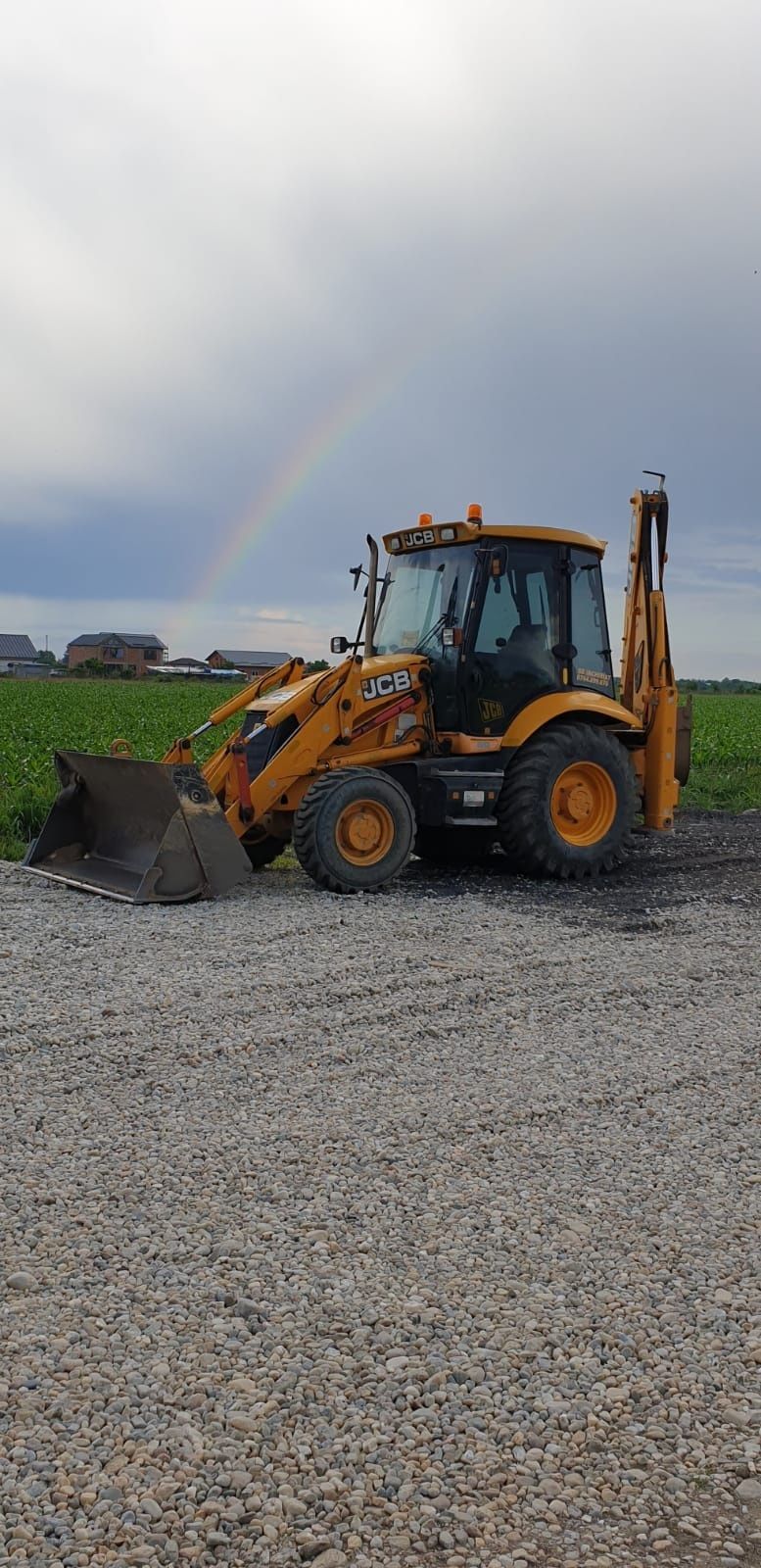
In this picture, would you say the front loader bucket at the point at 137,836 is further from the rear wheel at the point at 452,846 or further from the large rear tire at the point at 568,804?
the rear wheel at the point at 452,846

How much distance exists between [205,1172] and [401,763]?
5.88 meters

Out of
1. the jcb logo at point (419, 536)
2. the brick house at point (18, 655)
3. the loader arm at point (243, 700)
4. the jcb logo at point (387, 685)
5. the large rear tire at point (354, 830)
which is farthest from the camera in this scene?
the brick house at point (18, 655)

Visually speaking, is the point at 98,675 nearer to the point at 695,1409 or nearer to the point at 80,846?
the point at 80,846

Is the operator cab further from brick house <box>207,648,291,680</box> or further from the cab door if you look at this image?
brick house <box>207,648,291,680</box>

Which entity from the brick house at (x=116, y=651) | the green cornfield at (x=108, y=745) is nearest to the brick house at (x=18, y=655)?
the brick house at (x=116, y=651)

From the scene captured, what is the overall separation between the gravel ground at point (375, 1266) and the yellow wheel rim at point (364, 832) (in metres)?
2.27

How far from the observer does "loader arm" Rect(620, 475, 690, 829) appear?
1090 cm

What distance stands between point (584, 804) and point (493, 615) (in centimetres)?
176

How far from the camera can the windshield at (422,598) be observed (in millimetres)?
10023

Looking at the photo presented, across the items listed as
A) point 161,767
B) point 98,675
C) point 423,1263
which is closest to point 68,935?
point 161,767

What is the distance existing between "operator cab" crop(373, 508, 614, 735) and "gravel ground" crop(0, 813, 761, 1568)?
139 inches

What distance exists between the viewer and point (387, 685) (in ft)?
32.4

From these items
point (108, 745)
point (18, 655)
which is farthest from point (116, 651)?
point (108, 745)

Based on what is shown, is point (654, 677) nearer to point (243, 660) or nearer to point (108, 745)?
point (108, 745)
